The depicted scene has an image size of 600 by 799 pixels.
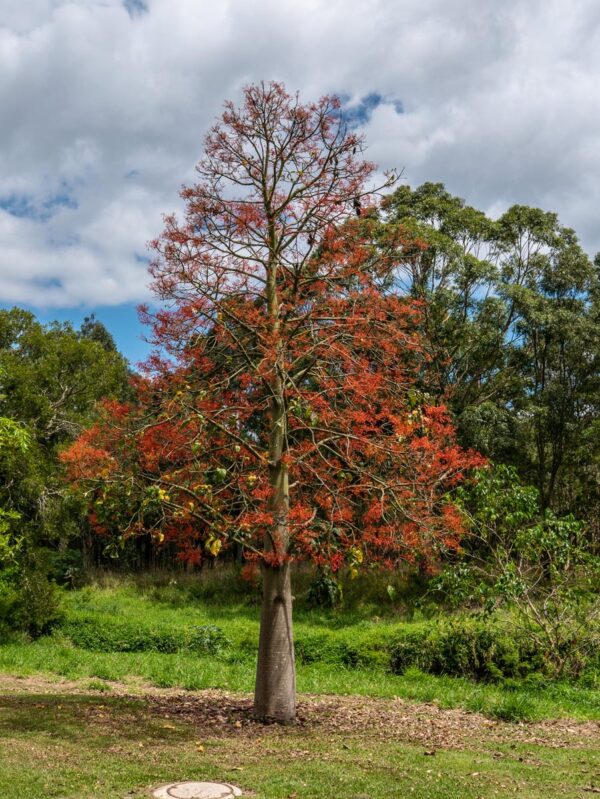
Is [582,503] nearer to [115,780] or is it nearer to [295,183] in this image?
[295,183]

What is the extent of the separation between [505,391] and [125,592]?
13.8 meters

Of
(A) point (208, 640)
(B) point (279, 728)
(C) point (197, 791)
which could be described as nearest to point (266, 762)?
(C) point (197, 791)

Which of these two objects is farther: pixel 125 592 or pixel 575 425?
pixel 125 592

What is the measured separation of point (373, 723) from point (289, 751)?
1996 mm

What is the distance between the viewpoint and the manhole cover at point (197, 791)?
533 cm

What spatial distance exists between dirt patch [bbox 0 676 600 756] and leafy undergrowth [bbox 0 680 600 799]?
0.03 meters

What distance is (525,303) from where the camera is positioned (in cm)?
2052

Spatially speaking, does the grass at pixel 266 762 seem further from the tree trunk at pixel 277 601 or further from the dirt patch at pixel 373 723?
the tree trunk at pixel 277 601

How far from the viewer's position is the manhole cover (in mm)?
5328

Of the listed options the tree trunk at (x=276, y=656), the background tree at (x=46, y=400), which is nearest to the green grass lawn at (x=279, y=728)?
the tree trunk at (x=276, y=656)

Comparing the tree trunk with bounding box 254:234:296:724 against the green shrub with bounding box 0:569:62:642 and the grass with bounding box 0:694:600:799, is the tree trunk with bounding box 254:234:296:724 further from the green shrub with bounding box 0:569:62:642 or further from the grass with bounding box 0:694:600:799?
the green shrub with bounding box 0:569:62:642

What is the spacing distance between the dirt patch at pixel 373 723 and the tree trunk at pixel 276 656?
0.21 meters

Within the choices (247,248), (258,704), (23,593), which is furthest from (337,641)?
(247,248)

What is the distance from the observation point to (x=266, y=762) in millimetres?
6473
